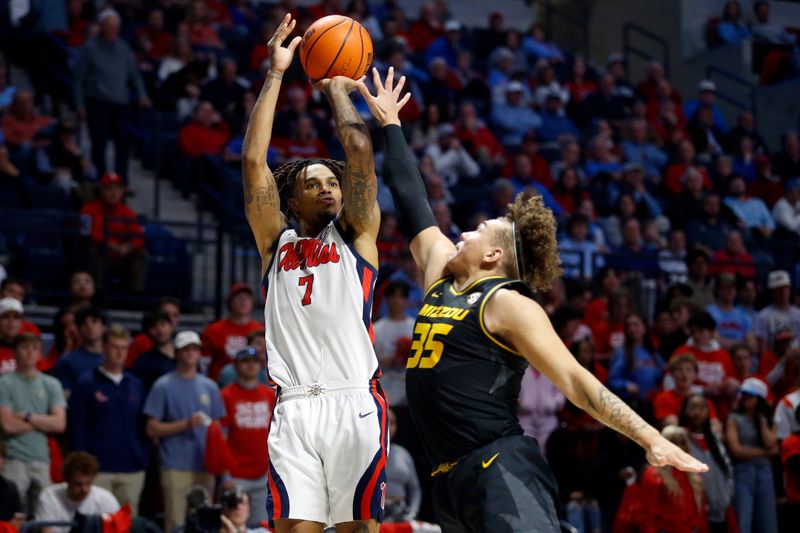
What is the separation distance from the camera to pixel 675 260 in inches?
590

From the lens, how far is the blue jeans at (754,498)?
35.9 feet

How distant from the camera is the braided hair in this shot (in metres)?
6.08

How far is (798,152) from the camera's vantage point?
19203 mm

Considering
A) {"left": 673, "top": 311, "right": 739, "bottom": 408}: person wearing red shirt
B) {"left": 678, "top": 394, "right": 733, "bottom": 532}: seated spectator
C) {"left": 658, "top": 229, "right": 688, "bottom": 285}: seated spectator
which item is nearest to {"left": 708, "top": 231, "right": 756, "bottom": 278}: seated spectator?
{"left": 658, "top": 229, "right": 688, "bottom": 285}: seated spectator

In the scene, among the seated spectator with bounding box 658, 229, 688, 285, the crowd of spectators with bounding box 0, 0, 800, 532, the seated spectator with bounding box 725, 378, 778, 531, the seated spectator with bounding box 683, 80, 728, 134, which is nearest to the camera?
the crowd of spectators with bounding box 0, 0, 800, 532

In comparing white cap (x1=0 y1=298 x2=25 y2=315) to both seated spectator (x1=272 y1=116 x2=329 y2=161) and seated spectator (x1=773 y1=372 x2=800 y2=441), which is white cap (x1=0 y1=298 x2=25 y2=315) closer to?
seated spectator (x1=272 y1=116 x2=329 y2=161)

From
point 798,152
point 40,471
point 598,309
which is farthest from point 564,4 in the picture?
point 40,471

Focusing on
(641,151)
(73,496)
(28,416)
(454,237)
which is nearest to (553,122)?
(641,151)

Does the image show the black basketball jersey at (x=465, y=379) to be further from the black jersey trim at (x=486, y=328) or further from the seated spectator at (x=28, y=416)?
the seated spectator at (x=28, y=416)

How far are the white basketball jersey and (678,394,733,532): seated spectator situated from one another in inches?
212

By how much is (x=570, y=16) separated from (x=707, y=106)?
4645 mm

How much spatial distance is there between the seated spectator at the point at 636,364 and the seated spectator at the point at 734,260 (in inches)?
101

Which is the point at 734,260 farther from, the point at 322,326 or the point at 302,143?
the point at 322,326

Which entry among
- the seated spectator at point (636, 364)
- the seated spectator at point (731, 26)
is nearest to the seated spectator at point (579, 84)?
the seated spectator at point (731, 26)
